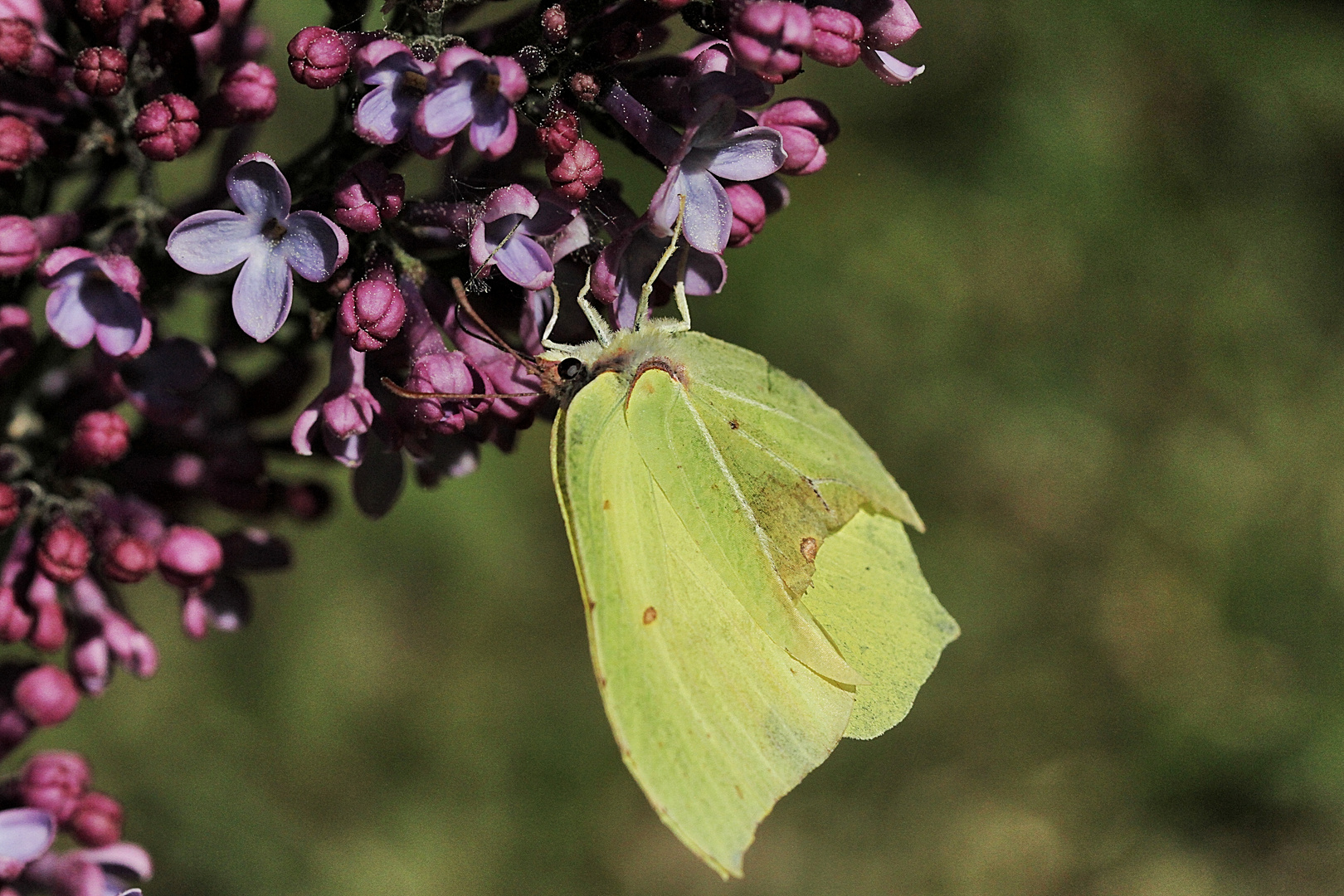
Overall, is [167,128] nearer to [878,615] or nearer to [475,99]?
[475,99]

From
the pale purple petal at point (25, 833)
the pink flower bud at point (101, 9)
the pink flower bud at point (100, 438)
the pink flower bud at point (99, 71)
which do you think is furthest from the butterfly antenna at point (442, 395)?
the pale purple petal at point (25, 833)

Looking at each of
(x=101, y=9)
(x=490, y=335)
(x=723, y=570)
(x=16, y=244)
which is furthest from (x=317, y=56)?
(x=723, y=570)

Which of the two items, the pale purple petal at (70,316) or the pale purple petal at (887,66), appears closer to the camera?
the pale purple petal at (70,316)

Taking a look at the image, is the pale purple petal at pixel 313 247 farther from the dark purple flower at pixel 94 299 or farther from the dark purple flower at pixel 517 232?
the dark purple flower at pixel 94 299

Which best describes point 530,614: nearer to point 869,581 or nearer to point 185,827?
point 185,827

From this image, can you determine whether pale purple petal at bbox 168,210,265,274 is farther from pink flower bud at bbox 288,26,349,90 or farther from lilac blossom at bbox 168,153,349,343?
pink flower bud at bbox 288,26,349,90
